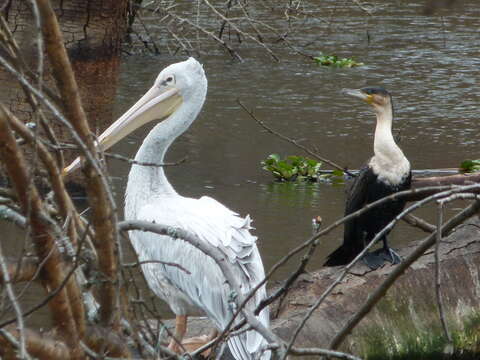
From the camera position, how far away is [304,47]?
11.0 metres

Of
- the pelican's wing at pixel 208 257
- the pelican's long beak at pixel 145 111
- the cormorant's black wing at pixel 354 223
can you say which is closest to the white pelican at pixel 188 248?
the pelican's wing at pixel 208 257

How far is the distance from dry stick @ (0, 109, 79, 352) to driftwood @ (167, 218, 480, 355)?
7.28ft

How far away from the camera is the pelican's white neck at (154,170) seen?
14.1 feet

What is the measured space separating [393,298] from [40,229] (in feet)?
9.44

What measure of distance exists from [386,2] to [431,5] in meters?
12.9

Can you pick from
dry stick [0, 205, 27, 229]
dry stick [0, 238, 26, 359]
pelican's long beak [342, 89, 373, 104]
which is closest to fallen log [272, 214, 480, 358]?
pelican's long beak [342, 89, 373, 104]

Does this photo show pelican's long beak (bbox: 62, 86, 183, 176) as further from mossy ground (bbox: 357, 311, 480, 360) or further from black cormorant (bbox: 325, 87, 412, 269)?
mossy ground (bbox: 357, 311, 480, 360)

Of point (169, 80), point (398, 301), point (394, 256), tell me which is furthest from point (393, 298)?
point (169, 80)

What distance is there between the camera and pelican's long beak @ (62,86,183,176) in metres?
4.85

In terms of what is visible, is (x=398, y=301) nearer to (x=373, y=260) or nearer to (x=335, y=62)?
(x=373, y=260)

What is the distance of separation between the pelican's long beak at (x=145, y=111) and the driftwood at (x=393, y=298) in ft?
3.34

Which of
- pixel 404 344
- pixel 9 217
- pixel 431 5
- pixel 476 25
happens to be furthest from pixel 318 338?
pixel 476 25

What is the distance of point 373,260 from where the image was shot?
4805 mm

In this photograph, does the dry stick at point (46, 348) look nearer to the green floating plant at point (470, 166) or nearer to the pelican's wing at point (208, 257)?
the pelican's wing at point (208, 257)
